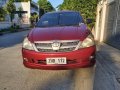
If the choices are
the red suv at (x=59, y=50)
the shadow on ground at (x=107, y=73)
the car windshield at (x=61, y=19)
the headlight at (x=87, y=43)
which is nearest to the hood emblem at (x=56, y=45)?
the red suv at (x=59, y=50)

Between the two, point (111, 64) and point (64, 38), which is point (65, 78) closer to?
point (64, 38)

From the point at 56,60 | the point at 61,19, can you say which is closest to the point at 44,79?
the point at 56,60

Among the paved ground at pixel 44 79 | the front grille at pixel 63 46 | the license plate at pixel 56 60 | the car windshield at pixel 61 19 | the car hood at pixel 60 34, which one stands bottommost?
the paved ground at pixel 44 79

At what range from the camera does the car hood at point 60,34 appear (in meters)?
5.27

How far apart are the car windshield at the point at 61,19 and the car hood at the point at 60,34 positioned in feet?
1.98

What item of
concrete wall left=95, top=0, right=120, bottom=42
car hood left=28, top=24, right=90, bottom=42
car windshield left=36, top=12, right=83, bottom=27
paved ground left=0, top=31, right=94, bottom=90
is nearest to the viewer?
paved ground left=0, top=31, right=94, bottom=90

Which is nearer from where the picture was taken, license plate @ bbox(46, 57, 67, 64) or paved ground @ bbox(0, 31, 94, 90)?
paved ground @ bbox(0, 31, 94, 90)

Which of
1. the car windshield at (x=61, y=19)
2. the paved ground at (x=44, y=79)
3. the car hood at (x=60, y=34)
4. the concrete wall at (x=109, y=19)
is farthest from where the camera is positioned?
the concrete wall at (x=109, y=19)

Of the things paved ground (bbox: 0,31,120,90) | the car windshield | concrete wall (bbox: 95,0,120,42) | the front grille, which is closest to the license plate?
the front grille

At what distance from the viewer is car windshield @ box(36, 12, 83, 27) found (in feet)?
21.4

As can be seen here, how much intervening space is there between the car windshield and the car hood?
60 cm

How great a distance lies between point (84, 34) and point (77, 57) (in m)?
0.65

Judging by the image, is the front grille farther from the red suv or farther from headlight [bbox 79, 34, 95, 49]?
headlight [bbox 79, 34, 95, 49]

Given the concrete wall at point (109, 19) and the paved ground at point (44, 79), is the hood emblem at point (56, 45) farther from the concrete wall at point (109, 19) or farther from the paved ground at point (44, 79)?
the concrete wall at point (109, 19)
